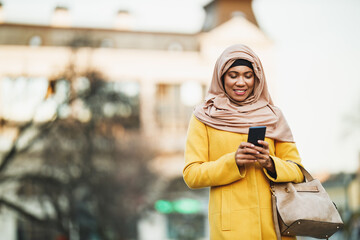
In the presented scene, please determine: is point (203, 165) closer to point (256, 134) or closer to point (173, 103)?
point (256, 134)

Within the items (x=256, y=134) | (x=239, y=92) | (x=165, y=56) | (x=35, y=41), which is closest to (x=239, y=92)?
(x=239, y=92)

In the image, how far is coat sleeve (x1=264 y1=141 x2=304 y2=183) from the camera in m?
3.50

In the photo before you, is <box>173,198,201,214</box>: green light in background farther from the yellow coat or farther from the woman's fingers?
the woman's fingers

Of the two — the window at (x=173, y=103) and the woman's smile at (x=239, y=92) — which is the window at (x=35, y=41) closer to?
the window at (x=173, y=103)

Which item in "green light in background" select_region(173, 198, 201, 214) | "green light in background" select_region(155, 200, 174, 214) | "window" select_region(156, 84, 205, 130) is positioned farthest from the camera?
"window" select_region(156, 84, 205, 130)

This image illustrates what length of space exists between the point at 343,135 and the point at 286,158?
26.0m

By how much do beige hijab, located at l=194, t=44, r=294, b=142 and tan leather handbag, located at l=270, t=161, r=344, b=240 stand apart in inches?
14.1

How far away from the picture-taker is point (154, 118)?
1774 inches

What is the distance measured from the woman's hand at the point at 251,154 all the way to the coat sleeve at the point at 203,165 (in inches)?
2.1

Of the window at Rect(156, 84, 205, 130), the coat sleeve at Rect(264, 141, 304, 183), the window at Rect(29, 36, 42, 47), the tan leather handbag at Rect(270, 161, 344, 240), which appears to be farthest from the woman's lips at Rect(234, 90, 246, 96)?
the window at Rect(156, 84, 205, 130)

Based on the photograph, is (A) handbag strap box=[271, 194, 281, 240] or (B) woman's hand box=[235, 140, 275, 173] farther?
(A) handbag strap box=[271, 194, 281, 240]

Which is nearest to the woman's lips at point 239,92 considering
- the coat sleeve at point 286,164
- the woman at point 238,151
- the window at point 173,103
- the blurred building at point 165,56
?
the woman at point 238,151

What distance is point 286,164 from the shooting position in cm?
357

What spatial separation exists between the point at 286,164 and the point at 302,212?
29 cm
